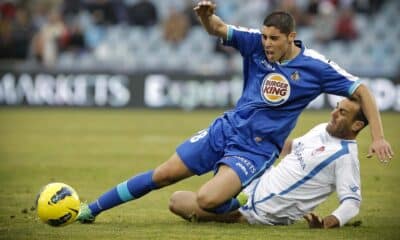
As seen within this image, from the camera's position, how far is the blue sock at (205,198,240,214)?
7.99 m

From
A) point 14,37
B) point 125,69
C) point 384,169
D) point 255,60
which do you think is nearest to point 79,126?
point 125,69

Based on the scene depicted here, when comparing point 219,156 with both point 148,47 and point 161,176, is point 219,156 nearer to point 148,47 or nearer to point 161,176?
point 161,176

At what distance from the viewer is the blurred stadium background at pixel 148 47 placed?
23.2 m

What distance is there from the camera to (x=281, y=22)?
796 centimetres

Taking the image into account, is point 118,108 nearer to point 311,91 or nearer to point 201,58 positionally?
point 201,58

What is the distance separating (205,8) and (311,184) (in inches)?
73.2

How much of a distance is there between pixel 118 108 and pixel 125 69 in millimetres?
1040

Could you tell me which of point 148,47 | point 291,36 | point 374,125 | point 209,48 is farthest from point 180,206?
point 148,47

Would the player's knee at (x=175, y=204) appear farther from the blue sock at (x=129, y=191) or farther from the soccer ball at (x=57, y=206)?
the soccer ball at (x=57, y=206)

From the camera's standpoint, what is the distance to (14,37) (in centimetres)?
2477

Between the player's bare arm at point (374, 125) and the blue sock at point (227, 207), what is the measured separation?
4.33 feet

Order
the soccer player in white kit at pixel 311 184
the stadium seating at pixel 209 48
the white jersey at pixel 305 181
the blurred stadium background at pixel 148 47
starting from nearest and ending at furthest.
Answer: the soccer player in white kit at pixel 311 184 → the white jersey at pixel 305 181 → the blurred stadium background at pixel 148 47 → the stadium seating at pixel 209 48

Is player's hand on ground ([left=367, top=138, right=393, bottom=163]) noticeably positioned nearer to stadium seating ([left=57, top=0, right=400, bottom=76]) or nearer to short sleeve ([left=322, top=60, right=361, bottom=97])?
short sleeve ([left=322, top=60, right=361, bottom=97])

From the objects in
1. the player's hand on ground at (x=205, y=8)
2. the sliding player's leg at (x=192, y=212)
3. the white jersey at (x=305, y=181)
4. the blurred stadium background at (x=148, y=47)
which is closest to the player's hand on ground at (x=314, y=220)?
the white jersey at (x=305, y=181)
